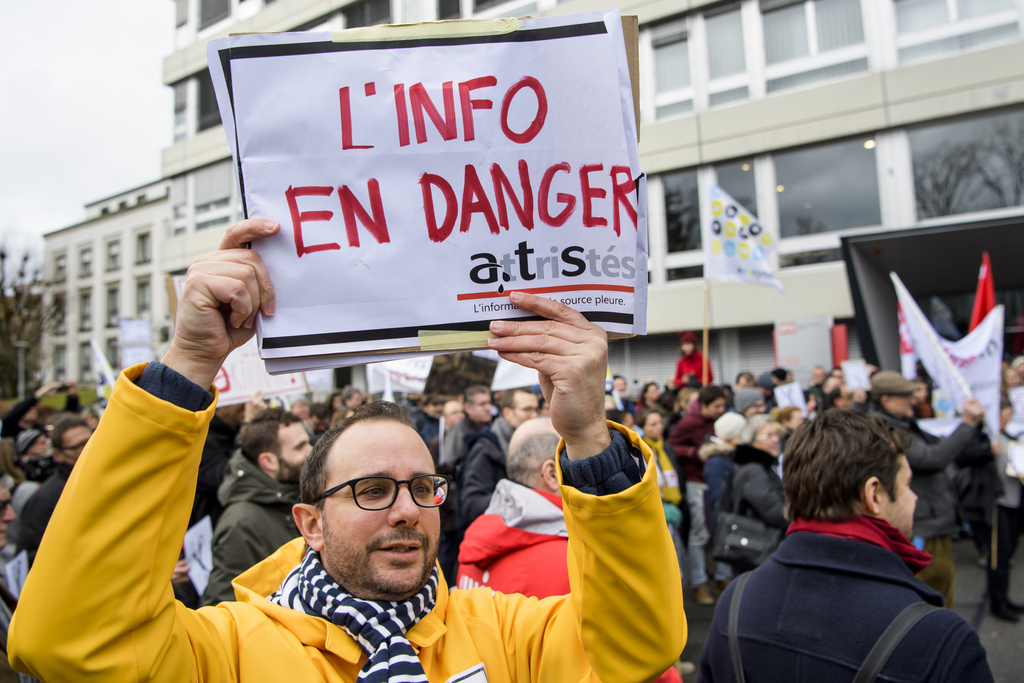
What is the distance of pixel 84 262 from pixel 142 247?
725 centimetres

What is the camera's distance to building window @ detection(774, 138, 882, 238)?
15.0 meters

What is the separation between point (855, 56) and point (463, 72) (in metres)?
17.1

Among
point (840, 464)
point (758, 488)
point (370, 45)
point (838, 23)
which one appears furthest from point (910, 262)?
point (370, 45)

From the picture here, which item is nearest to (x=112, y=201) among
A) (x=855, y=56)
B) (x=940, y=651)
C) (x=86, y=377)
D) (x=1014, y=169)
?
Answer: (x=86, y=377)

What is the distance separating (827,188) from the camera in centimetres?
1530

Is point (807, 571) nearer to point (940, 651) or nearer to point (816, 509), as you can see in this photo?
point (816, 509)

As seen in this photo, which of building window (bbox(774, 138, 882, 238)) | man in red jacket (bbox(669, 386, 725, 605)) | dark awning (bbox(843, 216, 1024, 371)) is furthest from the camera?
building window (bbox(774, 138, 882, 238))

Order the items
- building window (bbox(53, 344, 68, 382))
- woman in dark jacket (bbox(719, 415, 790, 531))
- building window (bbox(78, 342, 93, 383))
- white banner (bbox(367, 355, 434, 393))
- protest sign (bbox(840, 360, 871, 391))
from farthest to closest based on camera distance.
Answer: building window (bbox(53, 344, 68, 382))
building window (bbox(78, 342, 93, 383))
protest sign (bbox(840, 360, 871, 391))
white banner (bbox(367, 355, 434, 393))
woman in dark jacket (bbox(719, 415, 790, 531))

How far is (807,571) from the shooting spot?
1974 mm

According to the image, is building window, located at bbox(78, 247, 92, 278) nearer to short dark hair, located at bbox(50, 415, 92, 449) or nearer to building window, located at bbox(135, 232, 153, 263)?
building window, located at bbox(135, 232, 153, 263)

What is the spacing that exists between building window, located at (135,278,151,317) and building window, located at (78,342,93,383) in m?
7.31

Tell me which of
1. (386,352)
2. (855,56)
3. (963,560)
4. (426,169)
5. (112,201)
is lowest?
(963,560)

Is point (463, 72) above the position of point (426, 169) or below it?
above

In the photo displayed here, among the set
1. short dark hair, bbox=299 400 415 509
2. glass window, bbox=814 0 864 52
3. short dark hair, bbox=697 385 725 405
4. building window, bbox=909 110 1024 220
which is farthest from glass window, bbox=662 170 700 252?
short dark hair, bbox=299 400 415 509
